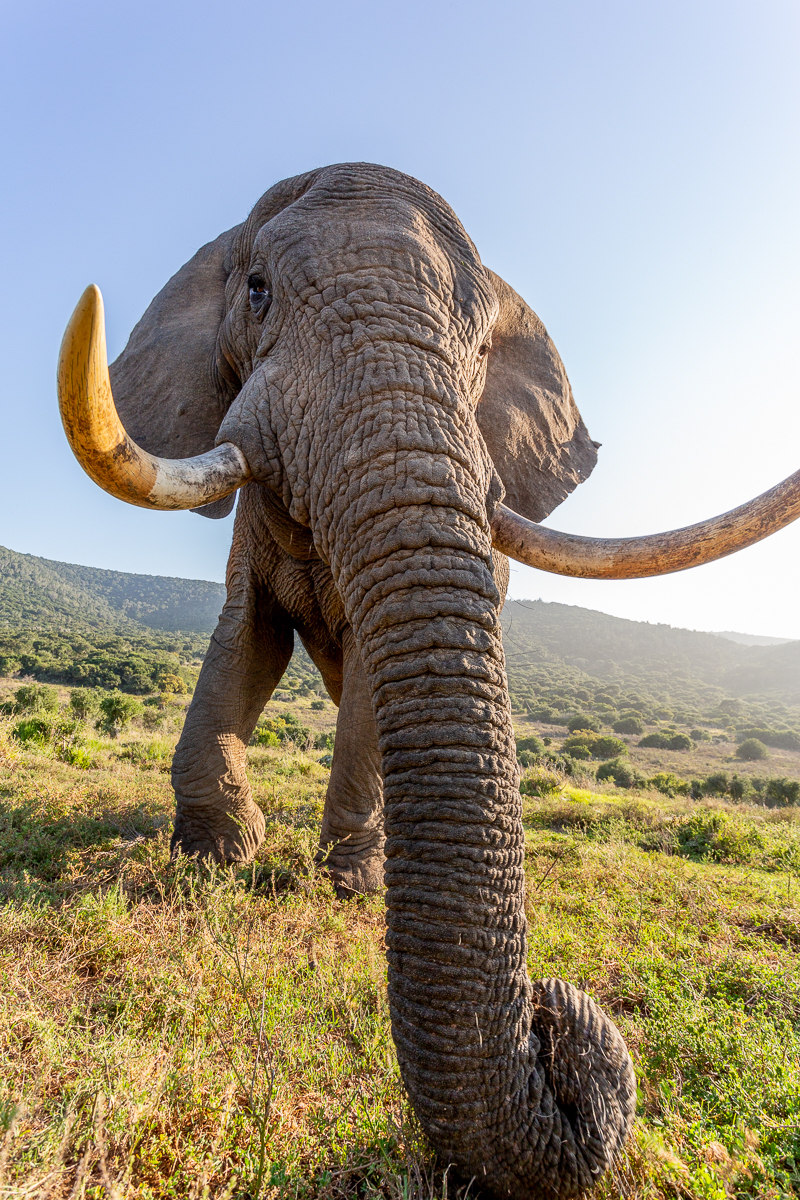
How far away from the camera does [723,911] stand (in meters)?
4.64

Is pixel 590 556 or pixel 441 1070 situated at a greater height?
pixel 590 556

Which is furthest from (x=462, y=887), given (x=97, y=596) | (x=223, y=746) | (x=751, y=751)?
(x=97, y=596)

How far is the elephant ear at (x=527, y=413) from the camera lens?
204 inches

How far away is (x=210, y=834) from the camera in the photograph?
4.35 m

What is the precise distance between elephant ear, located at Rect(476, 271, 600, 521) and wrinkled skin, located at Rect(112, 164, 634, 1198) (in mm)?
28

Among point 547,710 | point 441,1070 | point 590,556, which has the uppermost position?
point 590,556

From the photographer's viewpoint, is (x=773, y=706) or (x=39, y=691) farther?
(x=773, y=706)

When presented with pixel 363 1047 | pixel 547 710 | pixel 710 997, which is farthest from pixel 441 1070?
pixel 547 710

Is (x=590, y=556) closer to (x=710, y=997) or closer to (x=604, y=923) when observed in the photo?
(x=710, y=997)

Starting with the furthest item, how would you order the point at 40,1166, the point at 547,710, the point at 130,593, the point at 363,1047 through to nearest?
the point at 130,593
the point at 547,710
the point at 363,1047
the point at 40,1166

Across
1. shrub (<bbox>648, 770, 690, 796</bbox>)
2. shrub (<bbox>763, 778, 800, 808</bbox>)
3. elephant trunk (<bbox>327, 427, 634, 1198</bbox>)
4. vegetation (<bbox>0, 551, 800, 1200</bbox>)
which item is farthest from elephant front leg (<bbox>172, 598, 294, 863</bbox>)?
shrub (<bbox>763, 778, 800, 808</bbox>)

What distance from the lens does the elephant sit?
1740mm

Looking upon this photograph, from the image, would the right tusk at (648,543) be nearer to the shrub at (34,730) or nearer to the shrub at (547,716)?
the shrub at (34,730)

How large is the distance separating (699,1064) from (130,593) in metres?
142
